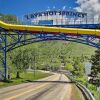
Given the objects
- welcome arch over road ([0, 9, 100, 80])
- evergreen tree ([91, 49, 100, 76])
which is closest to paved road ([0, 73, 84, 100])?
welcome arch over road ([0, 9, 100, 80])

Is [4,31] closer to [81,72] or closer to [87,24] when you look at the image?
[87,24]

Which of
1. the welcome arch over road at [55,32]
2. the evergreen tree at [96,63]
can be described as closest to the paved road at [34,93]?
the welcome arch over road at [55,32]

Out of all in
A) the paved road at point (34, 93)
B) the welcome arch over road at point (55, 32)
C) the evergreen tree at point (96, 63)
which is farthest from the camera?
→ the evergreen tree at point (96, 63)

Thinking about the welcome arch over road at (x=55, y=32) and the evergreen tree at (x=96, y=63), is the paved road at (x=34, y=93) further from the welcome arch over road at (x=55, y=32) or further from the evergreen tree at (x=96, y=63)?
the evergreen tree at (x=96, y=63)

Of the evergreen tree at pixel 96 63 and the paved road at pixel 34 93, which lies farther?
the evergreen tree at pixel 96 63

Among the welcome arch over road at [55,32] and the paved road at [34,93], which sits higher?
the welcome arch over road at [55,32]

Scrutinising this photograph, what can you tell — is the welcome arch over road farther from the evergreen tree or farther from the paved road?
the evergreen tree

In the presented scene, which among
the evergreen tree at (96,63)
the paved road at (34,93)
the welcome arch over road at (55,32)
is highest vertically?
the welcome arch over road at (55,32)

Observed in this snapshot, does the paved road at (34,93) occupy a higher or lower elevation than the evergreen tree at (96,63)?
lower

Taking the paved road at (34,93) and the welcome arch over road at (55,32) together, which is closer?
the paved road at (34,93)

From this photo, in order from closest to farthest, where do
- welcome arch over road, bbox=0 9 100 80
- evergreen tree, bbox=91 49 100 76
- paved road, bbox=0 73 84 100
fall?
paved road, bbox=0 73 84 100, welcome arch over road, bbox=0 9 100 80, evergreen tree, bbox=91 49 100 76

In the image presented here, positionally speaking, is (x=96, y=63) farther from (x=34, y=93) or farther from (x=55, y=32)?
(x=34, y=93)

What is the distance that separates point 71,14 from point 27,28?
14314 millimetres

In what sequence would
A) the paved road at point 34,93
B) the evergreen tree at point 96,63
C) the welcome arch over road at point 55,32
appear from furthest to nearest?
the evergreen tree at point 96,63, the welcome arch over road at point 55,32, the paved road at point 34,93
